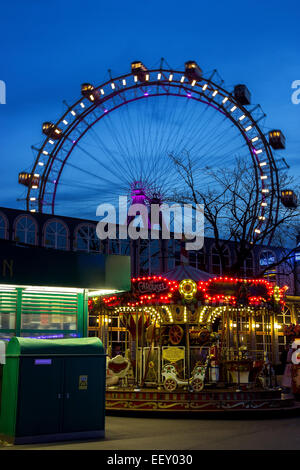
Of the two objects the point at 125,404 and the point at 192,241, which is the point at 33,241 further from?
the point at 125,404

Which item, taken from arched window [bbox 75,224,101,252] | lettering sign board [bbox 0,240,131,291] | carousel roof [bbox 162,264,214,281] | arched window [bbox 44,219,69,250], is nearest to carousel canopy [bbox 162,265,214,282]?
carousel roof [bbox 162,264,214,281]

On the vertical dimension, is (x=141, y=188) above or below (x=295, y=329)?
above

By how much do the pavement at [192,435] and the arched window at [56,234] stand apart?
19.9m

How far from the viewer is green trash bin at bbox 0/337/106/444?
34.8 ft

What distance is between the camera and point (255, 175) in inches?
1195

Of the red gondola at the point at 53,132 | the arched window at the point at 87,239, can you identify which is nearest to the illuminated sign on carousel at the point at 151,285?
the red gondola at the point at 53,132

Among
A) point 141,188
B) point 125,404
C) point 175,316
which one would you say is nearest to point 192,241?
point 141,188

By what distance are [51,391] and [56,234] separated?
80.0ft

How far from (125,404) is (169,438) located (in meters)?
5.63

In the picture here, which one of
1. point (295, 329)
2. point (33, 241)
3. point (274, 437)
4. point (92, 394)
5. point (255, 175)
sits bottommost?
point (274, 437)

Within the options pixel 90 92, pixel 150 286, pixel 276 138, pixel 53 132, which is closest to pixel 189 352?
pixel 150 286

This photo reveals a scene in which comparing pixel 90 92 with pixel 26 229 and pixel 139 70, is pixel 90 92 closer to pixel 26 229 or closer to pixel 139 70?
pixel 139 70

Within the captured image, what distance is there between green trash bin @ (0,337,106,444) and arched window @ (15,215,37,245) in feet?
74.4

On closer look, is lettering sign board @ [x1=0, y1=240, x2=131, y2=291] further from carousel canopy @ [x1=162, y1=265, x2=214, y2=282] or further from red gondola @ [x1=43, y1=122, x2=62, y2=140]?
red gondola @ [x1=43, y1=122, x2=62, y2=140]
